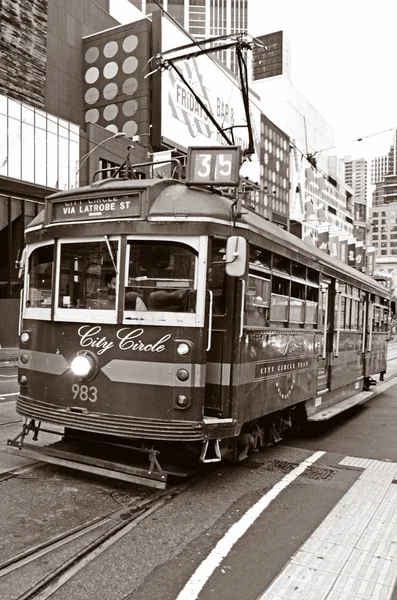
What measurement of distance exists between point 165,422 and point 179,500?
2.80 feet

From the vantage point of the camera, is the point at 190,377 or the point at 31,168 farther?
the point at 31,168

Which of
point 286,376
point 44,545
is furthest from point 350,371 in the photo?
point 44,545

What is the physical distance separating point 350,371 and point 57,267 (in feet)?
25.0

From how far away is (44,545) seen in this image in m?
4.36

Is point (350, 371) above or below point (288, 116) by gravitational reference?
below

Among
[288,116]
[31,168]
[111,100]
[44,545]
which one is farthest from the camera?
[288,116]

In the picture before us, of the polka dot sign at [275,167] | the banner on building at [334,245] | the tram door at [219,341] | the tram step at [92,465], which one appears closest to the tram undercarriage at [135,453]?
the tram step at [92,465]

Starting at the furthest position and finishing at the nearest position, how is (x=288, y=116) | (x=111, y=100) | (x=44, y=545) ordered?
(x=288, y=116) < (x=111, y=100) < (x=44, y=545)

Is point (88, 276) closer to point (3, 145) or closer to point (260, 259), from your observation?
point (260, 259)

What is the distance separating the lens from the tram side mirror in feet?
18.0

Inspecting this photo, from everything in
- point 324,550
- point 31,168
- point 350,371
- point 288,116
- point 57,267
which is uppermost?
point 288,116

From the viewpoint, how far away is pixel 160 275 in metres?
5.66

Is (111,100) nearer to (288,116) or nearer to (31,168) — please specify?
(31,168)

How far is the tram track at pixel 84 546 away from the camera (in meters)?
3.78
